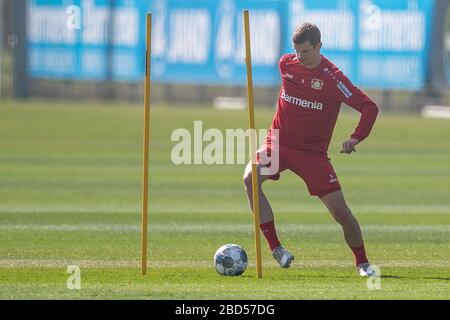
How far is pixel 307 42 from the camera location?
38.7 ft

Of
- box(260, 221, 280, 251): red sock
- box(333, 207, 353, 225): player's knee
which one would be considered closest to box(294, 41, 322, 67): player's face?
box(333, 207, 353, 225): player's knee

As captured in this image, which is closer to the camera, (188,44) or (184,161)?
(184,161)

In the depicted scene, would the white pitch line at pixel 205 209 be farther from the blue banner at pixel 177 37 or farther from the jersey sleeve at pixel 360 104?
the blue banner at pixel 177 37

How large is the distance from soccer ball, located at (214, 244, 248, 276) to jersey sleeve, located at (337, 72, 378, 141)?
154cm

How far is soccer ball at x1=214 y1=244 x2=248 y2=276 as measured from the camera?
11.8 m

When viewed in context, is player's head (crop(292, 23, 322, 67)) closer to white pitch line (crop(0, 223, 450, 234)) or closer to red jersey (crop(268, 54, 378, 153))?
red jersey (crop(268, 54, 378, 153))

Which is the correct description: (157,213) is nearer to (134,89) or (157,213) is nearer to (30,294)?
(30,294)

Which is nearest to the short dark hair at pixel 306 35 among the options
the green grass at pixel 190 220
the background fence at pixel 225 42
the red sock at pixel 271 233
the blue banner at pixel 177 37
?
the red sock at pixel 271 233

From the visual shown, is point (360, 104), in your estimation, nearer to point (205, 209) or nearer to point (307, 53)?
point (307, 53)

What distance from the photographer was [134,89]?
47469mm

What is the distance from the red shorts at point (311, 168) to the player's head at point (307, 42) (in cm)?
95

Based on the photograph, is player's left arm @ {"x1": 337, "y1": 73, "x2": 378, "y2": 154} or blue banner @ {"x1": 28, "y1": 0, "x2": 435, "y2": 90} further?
blue banner @ {"x1": 28, "y1": 0, "x2": 435, "y2": 90}
